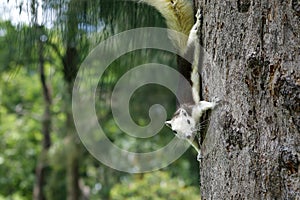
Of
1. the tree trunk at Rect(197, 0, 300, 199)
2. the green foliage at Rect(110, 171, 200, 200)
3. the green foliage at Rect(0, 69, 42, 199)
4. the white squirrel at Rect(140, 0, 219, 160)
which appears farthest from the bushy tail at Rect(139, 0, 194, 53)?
the green foliage at Rect(0, 69, 42, 199)

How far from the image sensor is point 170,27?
62.6 inches

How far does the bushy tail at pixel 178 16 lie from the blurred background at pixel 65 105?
1.03 ft

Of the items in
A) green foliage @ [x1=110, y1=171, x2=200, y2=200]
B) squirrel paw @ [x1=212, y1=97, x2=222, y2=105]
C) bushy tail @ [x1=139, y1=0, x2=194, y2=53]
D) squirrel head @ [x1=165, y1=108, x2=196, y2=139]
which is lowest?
green foliage @ [x1=110, y1=171, x2=200, y2=200]

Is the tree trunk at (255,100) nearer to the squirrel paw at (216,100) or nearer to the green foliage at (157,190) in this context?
the squirrel paw at (216,100)

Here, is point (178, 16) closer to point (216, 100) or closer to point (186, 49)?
point (186, 49)

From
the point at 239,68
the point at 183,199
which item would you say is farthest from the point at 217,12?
the point at 183,199

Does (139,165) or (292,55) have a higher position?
(292,55)

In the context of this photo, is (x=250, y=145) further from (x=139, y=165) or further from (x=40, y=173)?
(x=40, y=173)

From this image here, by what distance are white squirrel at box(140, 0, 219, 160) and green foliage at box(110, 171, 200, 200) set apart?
11.0 feet

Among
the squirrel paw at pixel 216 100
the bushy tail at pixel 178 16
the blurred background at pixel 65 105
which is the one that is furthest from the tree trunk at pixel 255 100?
the blurred background at pixel 65 105

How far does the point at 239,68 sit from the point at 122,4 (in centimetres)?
77

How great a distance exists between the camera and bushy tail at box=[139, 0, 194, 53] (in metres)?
1.52

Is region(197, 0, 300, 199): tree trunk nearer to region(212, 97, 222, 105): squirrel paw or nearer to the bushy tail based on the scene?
region(212, 97, 222, 105): squirrel paw

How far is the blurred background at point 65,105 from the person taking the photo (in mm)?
1922
